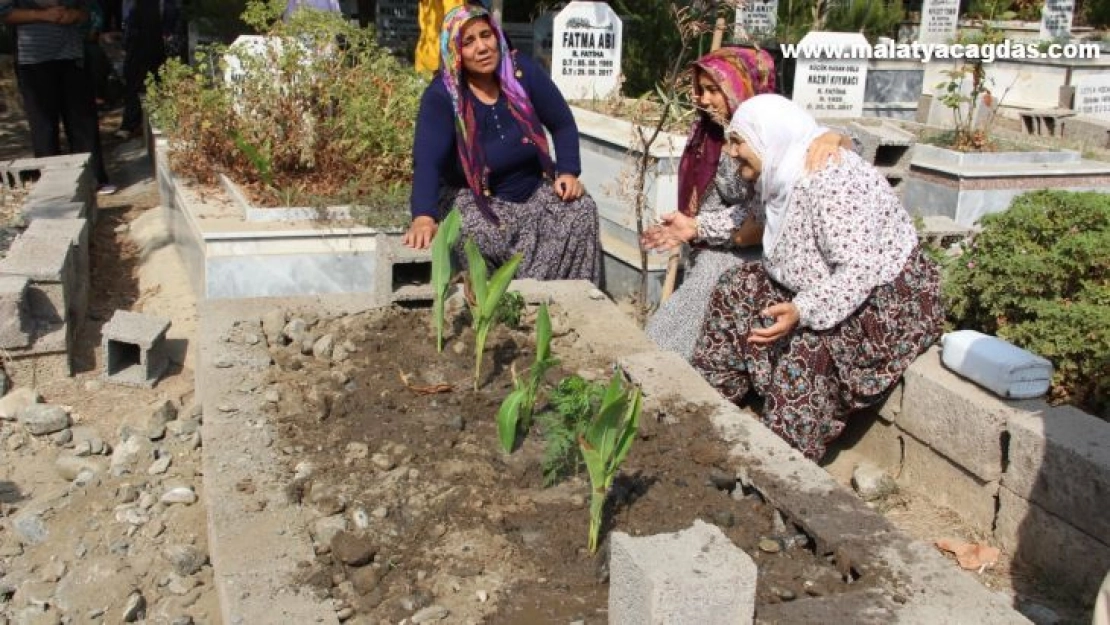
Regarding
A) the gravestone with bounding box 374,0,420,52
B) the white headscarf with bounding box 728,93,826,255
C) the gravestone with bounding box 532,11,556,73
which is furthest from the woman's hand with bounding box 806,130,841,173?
the gravestone with bounding box 374,0,420,52

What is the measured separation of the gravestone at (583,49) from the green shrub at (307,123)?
1878 millimetres

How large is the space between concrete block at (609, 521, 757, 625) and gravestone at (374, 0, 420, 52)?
10.1 metres

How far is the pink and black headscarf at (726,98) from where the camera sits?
4512 mm

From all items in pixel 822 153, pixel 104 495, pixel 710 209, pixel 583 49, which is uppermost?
pixel 583 49

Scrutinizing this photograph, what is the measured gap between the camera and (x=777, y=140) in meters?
3.88

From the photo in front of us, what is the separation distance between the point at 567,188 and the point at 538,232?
230 mm

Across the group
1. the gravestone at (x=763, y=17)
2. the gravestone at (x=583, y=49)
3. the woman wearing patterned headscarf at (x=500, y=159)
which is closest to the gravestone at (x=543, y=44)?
the gravestone at (x=583, y=49)

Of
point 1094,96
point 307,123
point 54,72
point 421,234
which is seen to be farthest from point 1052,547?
point 1094,96

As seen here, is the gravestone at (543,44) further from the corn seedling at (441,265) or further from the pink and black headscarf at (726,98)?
the corn seedling at (441,265)

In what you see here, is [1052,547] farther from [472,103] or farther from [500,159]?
[472,103]

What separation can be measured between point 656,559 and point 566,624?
356 millimetres

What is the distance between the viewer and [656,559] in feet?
7.32

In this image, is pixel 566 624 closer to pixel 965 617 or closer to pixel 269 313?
pixel 965 617

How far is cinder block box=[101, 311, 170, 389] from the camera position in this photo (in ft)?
16.4
